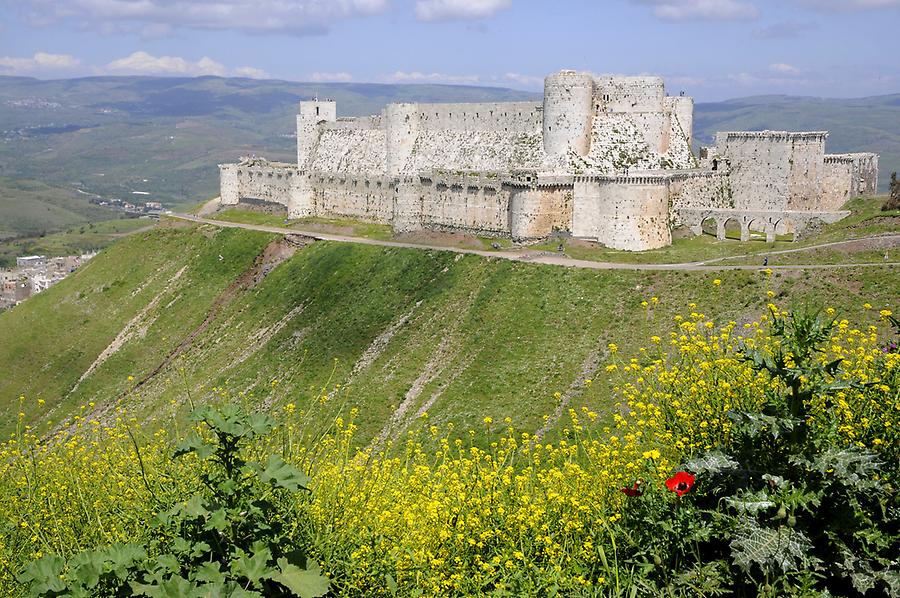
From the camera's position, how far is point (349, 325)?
63.0 meters

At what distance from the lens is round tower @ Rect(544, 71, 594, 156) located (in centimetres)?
7031

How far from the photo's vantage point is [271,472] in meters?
13.1

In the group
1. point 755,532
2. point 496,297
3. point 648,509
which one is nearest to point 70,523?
point 648,509

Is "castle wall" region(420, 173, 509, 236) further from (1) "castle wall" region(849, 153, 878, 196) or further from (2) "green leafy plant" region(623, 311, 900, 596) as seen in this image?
(2) "green leafy plant" region(623, 311, 900, 596)

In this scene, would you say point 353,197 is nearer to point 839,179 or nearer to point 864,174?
point 839,179

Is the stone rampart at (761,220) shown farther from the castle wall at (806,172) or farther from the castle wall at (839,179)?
the castle wall at (839,179)

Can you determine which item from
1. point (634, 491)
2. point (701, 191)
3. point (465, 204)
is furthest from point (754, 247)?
point (634, 491)

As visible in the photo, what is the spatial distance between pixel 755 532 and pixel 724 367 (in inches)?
156

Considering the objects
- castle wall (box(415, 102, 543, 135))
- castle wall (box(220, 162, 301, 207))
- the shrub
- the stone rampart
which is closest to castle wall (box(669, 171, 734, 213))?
the stone rampart

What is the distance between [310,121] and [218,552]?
293 feet

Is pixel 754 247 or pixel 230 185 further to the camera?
pixel 230 185

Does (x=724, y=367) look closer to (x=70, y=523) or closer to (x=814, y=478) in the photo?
(x=814, y=478)

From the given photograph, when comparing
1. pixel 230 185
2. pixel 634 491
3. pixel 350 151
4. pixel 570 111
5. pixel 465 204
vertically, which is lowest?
pixel 634 491

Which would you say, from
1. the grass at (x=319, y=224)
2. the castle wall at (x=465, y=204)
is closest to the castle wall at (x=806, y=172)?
the castle wall at (x=465, y=204)
